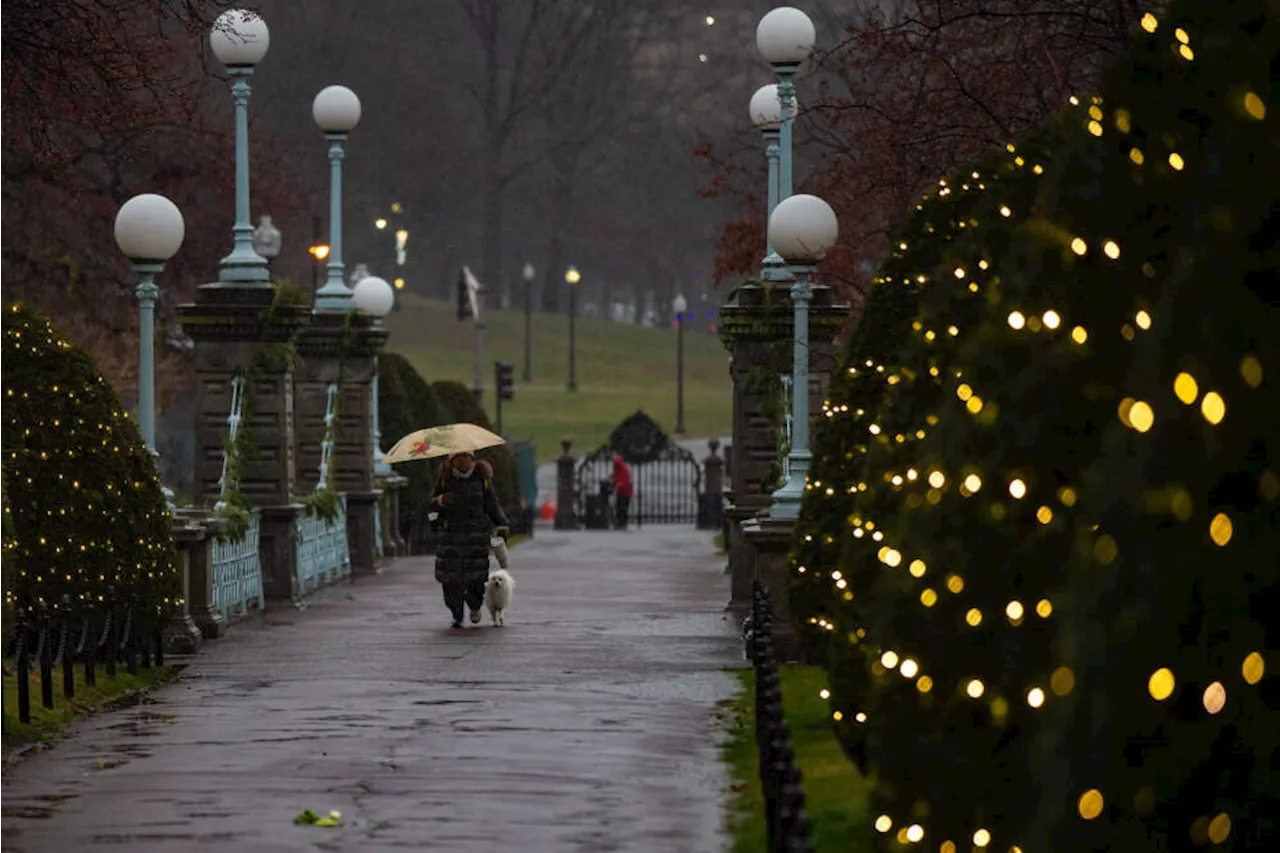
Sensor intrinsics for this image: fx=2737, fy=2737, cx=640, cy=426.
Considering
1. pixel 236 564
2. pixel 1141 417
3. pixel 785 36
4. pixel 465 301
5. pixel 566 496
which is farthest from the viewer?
pixel 465 301

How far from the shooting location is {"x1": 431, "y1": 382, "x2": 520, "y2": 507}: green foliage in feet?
142

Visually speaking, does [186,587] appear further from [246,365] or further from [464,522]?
[246,365]

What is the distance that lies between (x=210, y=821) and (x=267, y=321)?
A: 12.6m

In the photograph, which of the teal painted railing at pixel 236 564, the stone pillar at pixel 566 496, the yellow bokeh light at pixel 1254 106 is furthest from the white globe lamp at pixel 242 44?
the stone pillar at pixel 566 496

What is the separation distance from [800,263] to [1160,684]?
1485 cm

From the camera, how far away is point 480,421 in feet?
147

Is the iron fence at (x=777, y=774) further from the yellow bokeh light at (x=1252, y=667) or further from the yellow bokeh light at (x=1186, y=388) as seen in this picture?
the yellow bokeh light at (x=1186, y=388)

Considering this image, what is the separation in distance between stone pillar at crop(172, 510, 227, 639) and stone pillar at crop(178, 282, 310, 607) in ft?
6.62

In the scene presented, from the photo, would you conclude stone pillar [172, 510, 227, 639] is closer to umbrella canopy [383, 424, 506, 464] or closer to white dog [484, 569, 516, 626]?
umbrella canopy [383, 424, 506, 464]

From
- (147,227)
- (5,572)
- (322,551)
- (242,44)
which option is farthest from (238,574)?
(5,572)

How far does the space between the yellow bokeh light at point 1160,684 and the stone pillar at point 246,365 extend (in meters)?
19.4

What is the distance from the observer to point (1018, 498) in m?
5.78

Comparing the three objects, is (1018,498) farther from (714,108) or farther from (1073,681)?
(714,108)

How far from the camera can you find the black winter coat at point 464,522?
22.5 m
